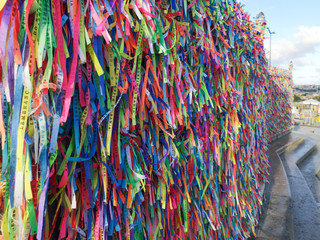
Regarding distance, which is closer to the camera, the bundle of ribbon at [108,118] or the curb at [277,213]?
the bundle of ribbon at [108,118]

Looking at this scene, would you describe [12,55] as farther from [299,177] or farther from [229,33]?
[299,177]

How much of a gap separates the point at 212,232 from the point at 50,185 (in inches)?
54.3

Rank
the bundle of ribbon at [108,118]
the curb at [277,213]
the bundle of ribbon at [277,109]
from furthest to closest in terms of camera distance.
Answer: the bundle of ribbon at [277,109], the curb at [277,213], the bundle of ribbon at [108,118]

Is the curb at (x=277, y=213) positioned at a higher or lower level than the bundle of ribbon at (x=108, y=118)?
lower

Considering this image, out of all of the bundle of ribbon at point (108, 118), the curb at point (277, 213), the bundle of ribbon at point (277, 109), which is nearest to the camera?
the bundle of ribbon at point (108, 118)

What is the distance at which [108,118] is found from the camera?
913 mm

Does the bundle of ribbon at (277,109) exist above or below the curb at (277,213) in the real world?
above

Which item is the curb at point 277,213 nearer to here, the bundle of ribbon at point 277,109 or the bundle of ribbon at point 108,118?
the bundle of ribbon at point 108,118

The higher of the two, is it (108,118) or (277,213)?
(108,118)

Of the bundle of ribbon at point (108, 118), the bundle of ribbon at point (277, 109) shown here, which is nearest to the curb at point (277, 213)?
the bundle of ribbon at point (108, 118)

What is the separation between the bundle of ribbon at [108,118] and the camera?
25.9 inches

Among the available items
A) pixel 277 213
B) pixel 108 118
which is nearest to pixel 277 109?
pixel 277 213

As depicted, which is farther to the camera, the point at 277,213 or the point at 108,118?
the point at 277,213

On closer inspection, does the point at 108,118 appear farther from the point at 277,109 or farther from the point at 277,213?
the point at 277,109
